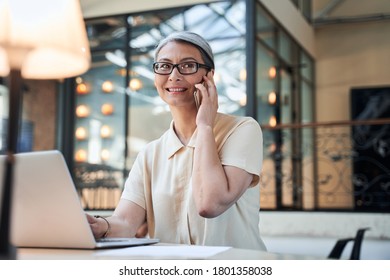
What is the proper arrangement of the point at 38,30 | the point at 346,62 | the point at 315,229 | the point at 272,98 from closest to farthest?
1. the point at 38,30
2. the point at 315,229
3. the point at 272,98
4. the point at 346,62

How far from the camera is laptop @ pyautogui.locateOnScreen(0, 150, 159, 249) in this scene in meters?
1.12

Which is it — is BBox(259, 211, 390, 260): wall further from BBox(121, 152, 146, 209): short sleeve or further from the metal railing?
BBox(121, 152, 146, 209): short sleeve

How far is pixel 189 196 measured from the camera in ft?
5.04

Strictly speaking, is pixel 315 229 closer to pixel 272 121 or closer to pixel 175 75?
pixel 272 121

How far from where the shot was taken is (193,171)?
4.88ft

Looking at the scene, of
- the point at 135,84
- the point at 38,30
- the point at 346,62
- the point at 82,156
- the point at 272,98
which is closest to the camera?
the point at 38,30

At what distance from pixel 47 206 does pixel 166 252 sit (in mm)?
250

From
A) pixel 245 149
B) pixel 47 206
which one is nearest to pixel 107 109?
pixel 245 149

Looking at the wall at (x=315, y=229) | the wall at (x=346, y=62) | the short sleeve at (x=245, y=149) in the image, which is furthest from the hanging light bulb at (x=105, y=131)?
the short sleeve at (x=245, y=149)

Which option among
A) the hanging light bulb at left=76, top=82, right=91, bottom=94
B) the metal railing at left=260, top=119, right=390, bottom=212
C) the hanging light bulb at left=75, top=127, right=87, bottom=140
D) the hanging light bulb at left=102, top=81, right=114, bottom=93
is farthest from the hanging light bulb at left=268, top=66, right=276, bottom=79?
the hanging light bulb at left=75, top=127, right=87, bottom=140

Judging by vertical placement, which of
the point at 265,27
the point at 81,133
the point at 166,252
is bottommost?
the point at 166,252

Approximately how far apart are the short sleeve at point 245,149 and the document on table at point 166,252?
1.06ft

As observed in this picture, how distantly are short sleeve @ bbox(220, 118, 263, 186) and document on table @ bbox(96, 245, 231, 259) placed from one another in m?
0.32
